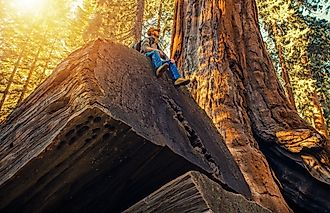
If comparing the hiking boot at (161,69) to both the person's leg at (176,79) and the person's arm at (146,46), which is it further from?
the person's arm at (146,46)

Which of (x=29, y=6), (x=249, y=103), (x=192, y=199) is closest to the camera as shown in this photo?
(x=192, y=199)

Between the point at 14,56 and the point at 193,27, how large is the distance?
40.8 ft

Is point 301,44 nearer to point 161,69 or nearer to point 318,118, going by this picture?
point 318,118

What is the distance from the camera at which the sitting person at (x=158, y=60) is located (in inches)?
129

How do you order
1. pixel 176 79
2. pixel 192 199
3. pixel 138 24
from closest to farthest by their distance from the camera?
pixel 192 199 → pixel 176 79 → pixel 138 24

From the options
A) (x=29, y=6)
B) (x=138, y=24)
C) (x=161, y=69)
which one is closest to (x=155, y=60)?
(x=161, y=69)

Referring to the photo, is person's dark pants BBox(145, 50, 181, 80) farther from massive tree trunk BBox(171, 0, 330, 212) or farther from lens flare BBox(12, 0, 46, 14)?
lens flare BBox(12, 0, 46, 14)

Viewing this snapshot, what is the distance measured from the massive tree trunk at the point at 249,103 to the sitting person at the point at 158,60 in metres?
0.99

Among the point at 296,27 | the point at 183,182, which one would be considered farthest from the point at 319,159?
the point at 296,27

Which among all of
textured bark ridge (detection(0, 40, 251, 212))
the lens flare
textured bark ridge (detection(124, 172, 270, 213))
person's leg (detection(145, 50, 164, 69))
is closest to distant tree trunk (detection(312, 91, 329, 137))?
person's leg (detection(145, 50, 164, 69))

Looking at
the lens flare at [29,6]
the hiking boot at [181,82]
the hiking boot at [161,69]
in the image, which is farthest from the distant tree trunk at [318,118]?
the lens flare at [29,6]

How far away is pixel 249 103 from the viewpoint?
512cm

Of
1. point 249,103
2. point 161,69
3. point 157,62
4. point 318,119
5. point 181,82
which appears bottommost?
point 318,119

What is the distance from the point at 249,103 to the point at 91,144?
3.64 metres
